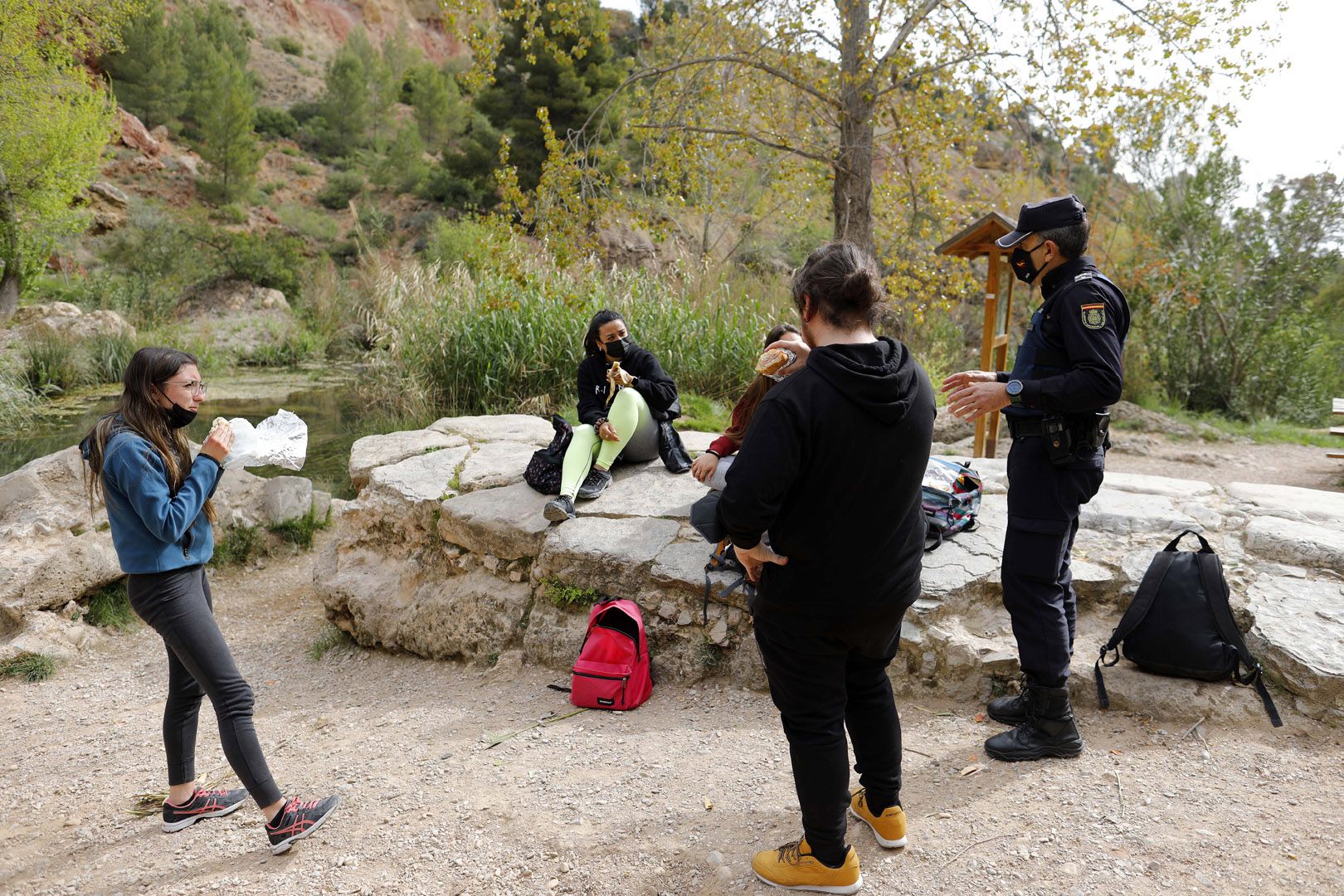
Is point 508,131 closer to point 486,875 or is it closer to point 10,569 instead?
point 10,569

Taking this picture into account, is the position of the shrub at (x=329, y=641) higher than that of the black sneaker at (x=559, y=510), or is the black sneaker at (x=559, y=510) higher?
the black sneaker at (x=559, y=510)

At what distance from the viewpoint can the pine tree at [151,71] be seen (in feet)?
88.9

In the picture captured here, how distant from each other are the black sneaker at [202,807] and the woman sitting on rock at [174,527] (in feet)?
1.21

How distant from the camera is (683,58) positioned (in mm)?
7605

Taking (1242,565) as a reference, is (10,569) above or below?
below

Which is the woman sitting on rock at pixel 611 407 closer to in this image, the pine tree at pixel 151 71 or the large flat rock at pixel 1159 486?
the large flat rock at pixel 1159 486

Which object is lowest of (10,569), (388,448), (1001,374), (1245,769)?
(10,569)

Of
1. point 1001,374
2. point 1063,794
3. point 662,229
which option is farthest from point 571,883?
point 662,229

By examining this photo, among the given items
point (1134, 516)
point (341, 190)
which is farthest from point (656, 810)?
point (341, 190)

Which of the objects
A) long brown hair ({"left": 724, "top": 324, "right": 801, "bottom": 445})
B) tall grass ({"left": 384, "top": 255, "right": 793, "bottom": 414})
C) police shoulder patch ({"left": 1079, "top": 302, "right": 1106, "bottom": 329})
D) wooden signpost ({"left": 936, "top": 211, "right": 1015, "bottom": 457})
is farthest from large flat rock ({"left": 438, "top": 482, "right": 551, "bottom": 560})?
wooden signpost ({"left": 936, "top": 211, "right": 1015, "bottom": 457})

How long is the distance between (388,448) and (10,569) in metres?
2.24

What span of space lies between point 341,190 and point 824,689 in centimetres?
3038

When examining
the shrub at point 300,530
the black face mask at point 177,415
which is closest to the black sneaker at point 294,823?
the black face mask at point 177,415

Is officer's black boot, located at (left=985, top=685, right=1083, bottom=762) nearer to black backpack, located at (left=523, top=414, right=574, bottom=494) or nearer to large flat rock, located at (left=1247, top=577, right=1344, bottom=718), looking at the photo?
large flat rock, located at (left=1247, top=577, right=1344, bottom=718)
